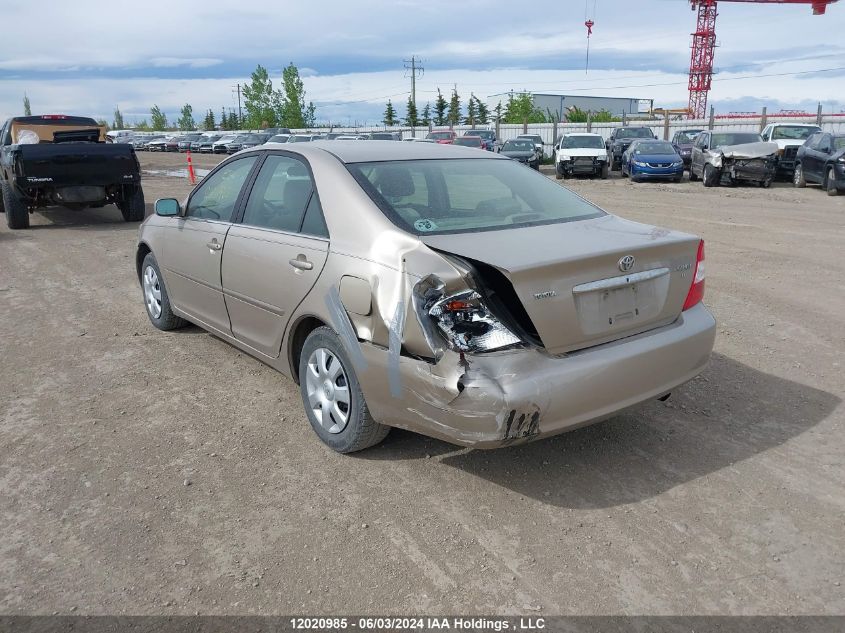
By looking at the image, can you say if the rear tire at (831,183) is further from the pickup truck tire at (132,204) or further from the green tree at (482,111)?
the green tree at (482,111)

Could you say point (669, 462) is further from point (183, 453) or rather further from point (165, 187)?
point (165, 187)

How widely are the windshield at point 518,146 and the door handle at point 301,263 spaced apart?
79.4ft

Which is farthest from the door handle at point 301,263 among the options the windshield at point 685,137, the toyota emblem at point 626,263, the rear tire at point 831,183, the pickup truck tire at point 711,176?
the windshield at point 685,137

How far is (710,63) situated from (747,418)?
312 ft

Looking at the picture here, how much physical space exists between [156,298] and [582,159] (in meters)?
20.1

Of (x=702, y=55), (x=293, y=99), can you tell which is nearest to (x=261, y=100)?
(x=293, y=99)

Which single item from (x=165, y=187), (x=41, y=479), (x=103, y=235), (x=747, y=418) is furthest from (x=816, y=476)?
(x=165, y=187)

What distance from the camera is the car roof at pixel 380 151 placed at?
13.1ft

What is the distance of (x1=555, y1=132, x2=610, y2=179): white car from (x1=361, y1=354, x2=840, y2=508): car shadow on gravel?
2027 cm

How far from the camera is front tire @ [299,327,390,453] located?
3.46 meters

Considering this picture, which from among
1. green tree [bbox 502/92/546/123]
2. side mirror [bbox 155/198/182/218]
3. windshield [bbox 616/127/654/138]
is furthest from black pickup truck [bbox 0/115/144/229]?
green tree [bbox 502/92/546/123]

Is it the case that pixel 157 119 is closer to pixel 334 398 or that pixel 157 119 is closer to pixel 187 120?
pixel 187 120

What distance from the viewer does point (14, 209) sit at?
1197 centimetres

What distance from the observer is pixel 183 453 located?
3.75 metres
